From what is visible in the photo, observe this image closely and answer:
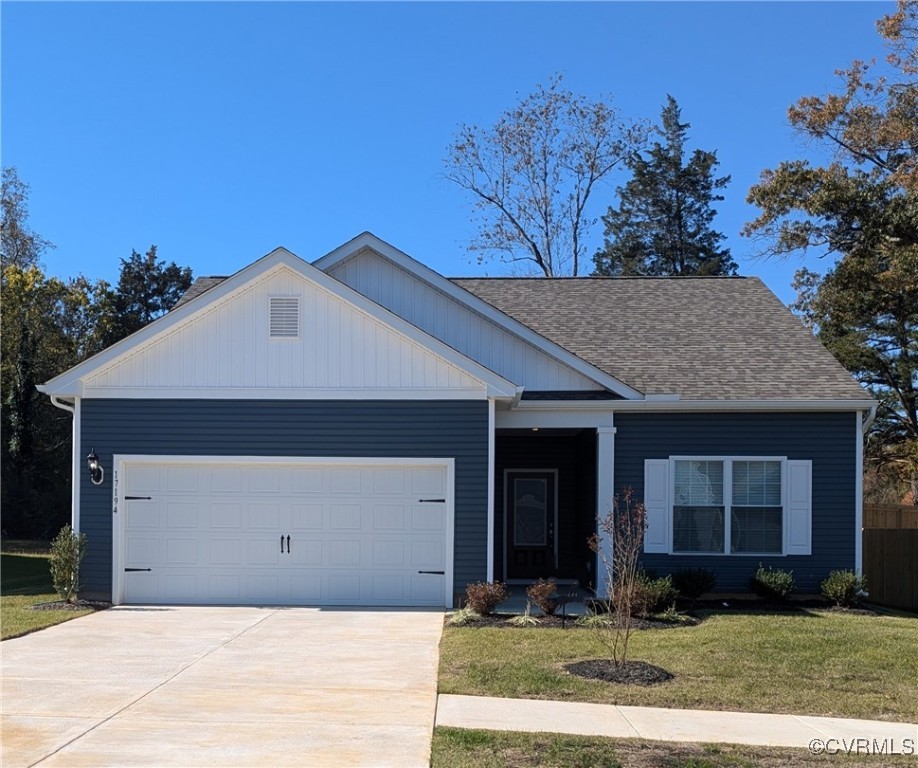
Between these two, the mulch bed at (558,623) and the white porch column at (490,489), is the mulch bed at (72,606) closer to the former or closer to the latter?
the mulch bed at (558,623)

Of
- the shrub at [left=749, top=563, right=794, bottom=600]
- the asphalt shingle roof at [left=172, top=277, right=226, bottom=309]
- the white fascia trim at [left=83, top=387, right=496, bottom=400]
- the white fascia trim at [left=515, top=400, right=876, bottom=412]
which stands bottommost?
the shrub at [left=749, top=563, right=794, bottom=600]

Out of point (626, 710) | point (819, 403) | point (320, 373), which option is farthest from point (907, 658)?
point (320, 373)

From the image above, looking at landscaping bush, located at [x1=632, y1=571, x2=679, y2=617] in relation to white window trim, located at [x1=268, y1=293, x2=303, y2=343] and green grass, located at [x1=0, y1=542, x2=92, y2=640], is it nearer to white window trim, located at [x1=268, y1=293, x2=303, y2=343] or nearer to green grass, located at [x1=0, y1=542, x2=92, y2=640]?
white window trim, located at [x1=268, y1=293, x2=303, y2=343]

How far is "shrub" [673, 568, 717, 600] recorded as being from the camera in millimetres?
15367

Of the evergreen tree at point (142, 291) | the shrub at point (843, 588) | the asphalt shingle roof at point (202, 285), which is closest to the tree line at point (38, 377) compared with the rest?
the evergreen tree at point (142, 291)

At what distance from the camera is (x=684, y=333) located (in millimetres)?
18656

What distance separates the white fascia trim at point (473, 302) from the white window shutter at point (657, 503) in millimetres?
1235

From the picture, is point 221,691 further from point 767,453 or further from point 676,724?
point 767,453

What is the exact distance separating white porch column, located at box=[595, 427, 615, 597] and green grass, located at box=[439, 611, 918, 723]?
254 cm

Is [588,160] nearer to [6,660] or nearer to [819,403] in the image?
[819,403]

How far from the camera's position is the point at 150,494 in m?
15.2

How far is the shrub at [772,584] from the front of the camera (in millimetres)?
15430

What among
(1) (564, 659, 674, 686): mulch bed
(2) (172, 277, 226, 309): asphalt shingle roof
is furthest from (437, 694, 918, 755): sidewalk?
(2) (172, 277, 226, 309): asphalt shingle roof

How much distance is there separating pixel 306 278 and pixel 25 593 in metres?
7.30
